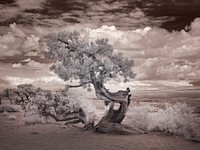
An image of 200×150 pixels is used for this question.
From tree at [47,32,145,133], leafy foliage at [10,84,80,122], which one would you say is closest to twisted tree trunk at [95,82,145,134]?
tree at [47,32,145,133]

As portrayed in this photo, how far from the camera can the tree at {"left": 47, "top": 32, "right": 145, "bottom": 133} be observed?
42.9ft

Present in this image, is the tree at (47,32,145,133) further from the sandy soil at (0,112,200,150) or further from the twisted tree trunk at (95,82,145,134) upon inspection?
the sandy soil at (0,112,200,150)

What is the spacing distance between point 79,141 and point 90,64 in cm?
311

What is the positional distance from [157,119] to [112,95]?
1987 mm

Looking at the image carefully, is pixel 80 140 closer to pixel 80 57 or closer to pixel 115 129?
pixel 115 129

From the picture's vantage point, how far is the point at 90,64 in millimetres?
12984

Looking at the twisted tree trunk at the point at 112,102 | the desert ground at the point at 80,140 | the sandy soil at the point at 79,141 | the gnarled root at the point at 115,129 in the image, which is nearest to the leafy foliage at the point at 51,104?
the desert ground at the point at 80,140

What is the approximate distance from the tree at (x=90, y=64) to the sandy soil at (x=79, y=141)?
1193 millimetres

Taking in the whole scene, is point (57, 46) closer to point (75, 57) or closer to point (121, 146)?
point (75, 57)

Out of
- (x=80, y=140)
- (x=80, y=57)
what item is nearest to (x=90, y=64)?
(x=80, y=57)

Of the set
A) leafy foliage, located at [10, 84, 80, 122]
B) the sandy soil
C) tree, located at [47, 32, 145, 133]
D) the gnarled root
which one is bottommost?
the sandy soil

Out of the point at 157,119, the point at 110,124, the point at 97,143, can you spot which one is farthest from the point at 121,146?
the point at 157,119

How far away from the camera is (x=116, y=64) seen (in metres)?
13.5

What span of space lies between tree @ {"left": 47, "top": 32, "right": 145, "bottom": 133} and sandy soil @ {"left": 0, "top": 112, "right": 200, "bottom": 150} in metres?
1.19
